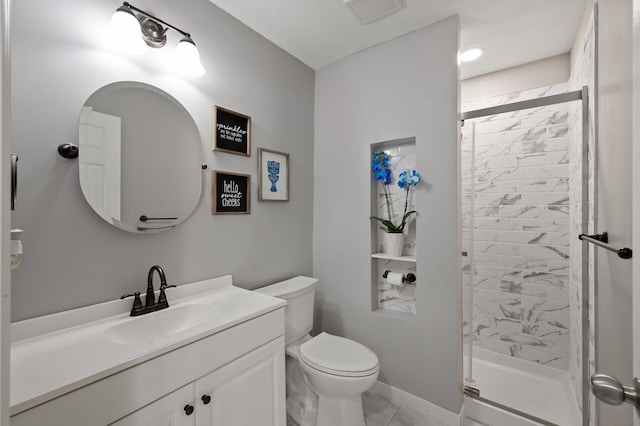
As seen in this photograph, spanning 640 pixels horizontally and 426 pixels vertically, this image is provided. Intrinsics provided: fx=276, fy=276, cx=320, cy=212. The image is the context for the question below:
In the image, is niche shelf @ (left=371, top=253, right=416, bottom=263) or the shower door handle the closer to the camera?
the shower door handle

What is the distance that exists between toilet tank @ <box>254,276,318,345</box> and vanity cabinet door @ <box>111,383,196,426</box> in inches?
28.8

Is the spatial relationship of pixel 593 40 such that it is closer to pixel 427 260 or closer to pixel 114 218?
pixel 427 260

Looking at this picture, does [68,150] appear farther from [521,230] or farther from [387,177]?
[521,230]

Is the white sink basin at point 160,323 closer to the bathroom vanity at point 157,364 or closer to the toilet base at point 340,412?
the bathroom vanity at point 157,364

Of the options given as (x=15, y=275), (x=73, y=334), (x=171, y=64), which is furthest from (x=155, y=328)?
(x=171, y=64)

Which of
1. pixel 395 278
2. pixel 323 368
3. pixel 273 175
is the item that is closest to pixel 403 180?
pixel 395 278

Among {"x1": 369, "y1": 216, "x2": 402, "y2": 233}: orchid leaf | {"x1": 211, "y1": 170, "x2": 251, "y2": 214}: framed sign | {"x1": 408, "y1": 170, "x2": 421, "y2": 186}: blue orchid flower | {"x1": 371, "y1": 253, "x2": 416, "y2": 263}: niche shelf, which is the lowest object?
{"x1": 371, "y1": 253, "x2": 416, "y2": 263}: niche shelf

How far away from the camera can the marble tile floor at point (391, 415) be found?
5.57 ft

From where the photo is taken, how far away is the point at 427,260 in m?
1.77

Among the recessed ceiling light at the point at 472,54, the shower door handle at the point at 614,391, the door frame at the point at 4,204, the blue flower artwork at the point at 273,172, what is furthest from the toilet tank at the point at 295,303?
the recessed ceiling light at the point at 472,54

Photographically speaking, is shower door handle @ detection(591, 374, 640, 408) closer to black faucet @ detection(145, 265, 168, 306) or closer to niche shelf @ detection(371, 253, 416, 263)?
niche shelf @ detection(371, 253, 416, 263)

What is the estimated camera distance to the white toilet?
4.74 ft

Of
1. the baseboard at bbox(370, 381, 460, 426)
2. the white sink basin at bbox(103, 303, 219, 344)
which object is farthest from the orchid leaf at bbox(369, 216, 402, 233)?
the white sink basin at bbox(103, 303, 219, 344)

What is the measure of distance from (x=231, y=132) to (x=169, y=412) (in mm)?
1391
